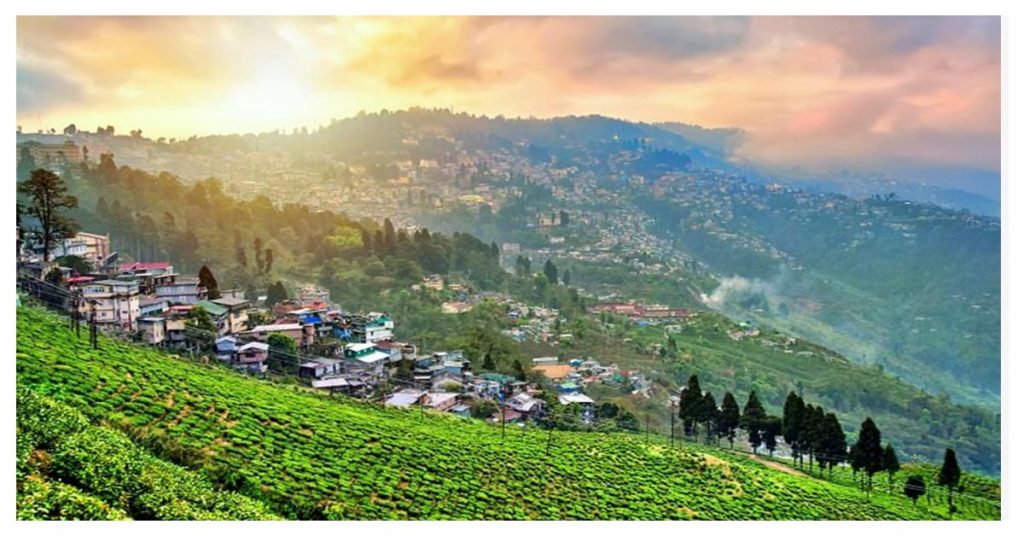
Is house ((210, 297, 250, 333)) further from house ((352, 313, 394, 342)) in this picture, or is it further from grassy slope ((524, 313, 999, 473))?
grassy slope ((524, 313, 999, 473))

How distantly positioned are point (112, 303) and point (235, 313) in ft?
4.56

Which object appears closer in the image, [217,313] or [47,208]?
[47,208]

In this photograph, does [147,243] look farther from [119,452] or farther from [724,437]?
[724,437]

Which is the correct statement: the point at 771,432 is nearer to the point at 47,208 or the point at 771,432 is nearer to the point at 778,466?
the point at 778,466

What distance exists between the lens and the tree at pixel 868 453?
25.1 ft

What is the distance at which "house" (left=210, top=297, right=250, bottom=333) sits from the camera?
8.54 metres

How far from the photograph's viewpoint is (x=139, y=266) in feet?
28.7

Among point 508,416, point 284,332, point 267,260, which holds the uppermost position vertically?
point 267,260

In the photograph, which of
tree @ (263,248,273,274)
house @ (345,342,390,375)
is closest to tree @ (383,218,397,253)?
tree @ (263,248,273,274)

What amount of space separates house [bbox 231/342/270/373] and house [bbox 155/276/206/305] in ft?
3.32

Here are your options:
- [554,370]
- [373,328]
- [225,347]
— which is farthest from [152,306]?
[554,370]

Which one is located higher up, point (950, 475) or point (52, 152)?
point (52, 152)

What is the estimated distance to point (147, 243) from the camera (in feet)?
34.0

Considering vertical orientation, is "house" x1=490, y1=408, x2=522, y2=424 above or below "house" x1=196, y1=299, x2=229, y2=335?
below
